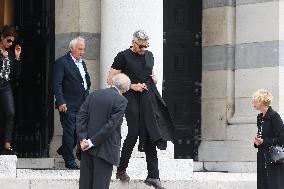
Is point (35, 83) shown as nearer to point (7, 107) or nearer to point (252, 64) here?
point (7, 107)

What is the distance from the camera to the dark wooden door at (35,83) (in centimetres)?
1722

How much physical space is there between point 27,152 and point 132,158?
369 cm

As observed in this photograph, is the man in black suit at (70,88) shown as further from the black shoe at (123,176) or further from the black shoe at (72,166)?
the black shoe at (123,176)

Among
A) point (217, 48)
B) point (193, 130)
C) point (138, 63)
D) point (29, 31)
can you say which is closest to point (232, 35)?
point (217, 48)

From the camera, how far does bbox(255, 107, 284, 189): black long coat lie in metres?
12.8

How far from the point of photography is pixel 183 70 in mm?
18234

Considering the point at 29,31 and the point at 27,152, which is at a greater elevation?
the point at 29,31

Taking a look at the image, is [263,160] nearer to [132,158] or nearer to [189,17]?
[132,158]

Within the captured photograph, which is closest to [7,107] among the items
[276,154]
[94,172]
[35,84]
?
[35,84]

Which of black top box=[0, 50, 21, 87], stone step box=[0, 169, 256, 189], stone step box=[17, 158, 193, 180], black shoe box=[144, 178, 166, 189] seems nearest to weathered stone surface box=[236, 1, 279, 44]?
stone step box=[0, 169, 256, 189]

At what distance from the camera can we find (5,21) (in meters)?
18.5

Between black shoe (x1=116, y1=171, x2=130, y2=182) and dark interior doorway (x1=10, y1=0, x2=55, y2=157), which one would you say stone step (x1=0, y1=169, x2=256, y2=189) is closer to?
black shoe (x1=116, y1=171, x2=130, y2=182)

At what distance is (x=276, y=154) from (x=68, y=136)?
379 cm

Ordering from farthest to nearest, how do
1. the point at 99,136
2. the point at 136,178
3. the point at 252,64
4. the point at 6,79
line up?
the point at 252,64, the point at 6,79, the point at 136,178, the point at 99,136
